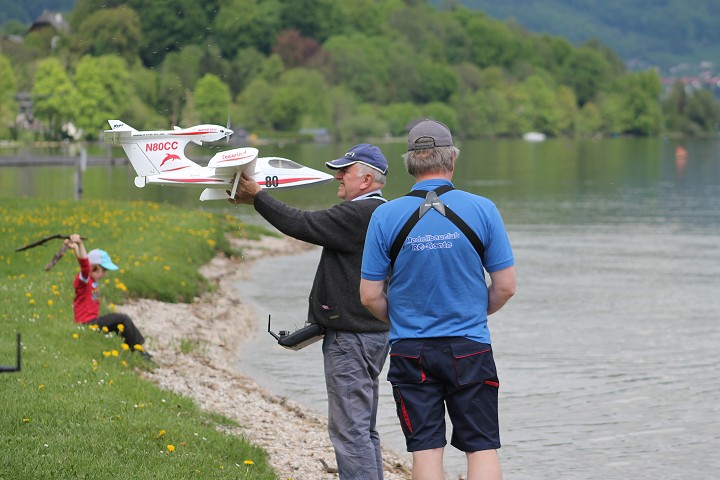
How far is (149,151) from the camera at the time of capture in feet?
24.9

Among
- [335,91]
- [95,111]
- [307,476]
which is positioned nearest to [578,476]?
[307,476]

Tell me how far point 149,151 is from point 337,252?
5.88 ft

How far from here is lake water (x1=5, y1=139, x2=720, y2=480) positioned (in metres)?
15.0

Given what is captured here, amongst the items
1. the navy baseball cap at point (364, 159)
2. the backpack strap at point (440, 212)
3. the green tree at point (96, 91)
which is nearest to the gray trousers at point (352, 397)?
the navy baseball cap at point (364, 159)

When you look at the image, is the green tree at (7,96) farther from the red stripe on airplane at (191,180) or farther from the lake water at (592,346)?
the red stripe on airplane at (191,180)

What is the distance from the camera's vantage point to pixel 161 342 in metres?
18.4

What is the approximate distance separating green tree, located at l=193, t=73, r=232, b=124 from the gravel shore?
11.0 feet

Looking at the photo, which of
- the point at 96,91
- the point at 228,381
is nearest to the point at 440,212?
the point at 228,381

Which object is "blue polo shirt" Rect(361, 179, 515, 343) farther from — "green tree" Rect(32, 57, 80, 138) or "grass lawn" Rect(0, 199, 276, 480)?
"green tree" Rect(32, 57, 80, 138)

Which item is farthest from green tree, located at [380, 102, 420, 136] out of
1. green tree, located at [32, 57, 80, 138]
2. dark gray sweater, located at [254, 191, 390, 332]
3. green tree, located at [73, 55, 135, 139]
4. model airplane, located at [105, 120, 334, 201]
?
model airplane, located at [105, 120, 334, 201]

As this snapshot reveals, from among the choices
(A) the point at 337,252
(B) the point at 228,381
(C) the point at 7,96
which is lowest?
(C) the point at 7,96

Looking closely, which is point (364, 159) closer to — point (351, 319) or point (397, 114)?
point (351, 319)

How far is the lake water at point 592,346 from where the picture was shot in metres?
15.0

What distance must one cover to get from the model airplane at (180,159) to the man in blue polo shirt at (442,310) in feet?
3.40
